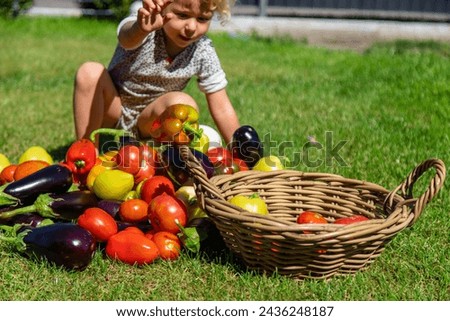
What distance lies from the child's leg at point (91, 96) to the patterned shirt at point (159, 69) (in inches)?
3.9

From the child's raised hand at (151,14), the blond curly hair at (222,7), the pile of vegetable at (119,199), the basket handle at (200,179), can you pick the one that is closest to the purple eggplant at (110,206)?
the pile of vegetable at (119,199)

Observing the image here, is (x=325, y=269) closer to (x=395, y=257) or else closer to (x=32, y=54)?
(x=395, y=257)

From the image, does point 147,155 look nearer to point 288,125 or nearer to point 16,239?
point 16,239

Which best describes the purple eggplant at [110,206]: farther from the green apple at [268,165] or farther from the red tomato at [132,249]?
the green apple at [268,165]

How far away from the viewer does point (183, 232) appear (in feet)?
8.43

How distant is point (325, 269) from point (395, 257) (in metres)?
0.40

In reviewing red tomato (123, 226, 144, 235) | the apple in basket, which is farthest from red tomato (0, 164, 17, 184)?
the apple in basket

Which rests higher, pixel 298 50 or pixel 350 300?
pixel 350 300

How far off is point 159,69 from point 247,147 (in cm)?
73

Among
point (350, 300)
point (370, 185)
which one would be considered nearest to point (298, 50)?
point (370, 185)

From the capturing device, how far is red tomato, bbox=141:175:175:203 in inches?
111

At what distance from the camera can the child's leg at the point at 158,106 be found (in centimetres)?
359

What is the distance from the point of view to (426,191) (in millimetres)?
2291

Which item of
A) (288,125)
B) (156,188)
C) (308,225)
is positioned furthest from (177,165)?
(288,125)
